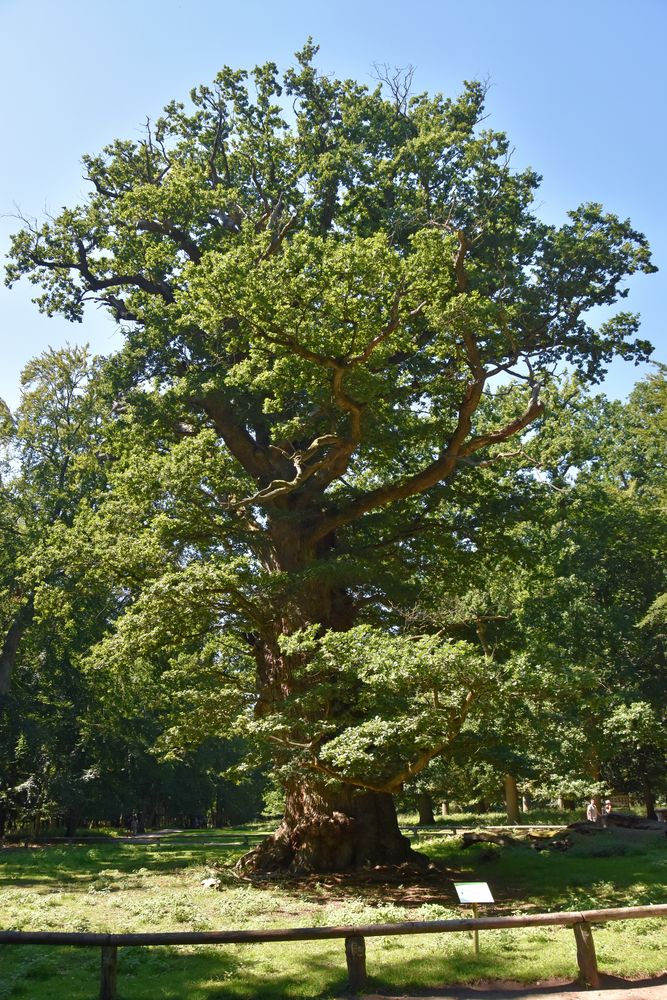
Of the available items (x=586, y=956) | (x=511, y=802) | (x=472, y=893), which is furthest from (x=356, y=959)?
(x=511, y=802)

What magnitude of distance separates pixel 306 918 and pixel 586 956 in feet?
16.4

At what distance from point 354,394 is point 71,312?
9754 millimetres

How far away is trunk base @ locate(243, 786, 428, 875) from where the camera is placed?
15.9 m

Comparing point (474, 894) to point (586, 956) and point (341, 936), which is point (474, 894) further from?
point (341, 936)

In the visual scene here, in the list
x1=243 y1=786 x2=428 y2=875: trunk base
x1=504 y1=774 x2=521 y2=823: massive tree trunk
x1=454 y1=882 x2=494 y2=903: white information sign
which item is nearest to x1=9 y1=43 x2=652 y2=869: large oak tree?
x1=243 y1=786 x2=428 y2=875: trunk base

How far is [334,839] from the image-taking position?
16.0 meters

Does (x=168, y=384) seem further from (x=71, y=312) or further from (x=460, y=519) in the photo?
(x=460, y=519)

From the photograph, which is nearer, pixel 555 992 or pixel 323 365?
pixel 555 992

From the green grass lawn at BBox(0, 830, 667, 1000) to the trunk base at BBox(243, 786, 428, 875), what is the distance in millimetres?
774

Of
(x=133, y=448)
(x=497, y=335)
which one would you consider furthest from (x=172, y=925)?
(x=497, y=335)

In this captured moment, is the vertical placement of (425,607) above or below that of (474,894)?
above

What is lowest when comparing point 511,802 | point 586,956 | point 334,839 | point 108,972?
point 511,802

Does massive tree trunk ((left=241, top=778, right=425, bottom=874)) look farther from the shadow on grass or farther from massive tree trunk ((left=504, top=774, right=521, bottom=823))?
massive tree trunk ((left=504, top=774, right=521, bottom=823))

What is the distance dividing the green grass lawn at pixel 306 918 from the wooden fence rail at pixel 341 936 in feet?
0.83
